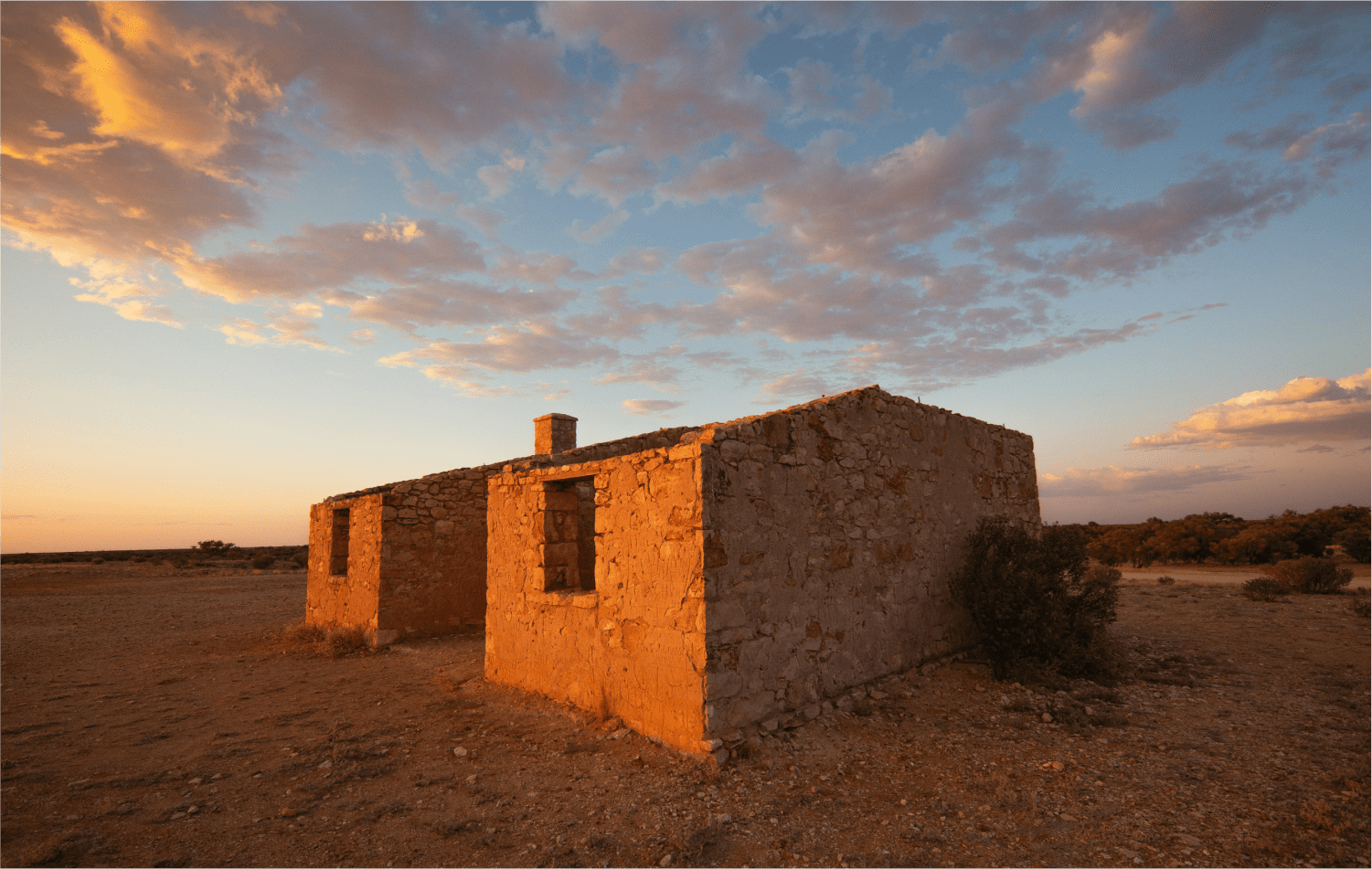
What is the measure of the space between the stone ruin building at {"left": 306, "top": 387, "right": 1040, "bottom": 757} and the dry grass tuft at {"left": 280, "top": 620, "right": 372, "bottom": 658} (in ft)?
11.5

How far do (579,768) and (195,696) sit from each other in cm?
546

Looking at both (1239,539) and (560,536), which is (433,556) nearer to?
(560,536)

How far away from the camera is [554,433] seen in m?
11.9

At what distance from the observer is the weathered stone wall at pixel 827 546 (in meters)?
5.06

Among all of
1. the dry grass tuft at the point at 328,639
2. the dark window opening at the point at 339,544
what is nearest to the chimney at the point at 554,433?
the dark window opening at the point at 339,544

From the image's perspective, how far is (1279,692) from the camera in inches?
248

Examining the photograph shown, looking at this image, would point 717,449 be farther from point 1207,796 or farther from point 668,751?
point 1207,796

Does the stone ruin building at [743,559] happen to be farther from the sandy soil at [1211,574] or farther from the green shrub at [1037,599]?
the sandy soil at [1211,574]

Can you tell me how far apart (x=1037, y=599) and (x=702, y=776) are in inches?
176

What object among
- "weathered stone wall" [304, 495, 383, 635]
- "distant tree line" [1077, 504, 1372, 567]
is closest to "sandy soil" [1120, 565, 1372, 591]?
"distant tree line" [1077, 504, 1372, 567]

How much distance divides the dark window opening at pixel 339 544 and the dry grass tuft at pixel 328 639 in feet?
3.27

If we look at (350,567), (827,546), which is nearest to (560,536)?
(827,546)

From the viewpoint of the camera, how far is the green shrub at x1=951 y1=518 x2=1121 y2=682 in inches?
267

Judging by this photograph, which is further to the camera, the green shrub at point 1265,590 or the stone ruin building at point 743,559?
the green shrub at point 1265,590
